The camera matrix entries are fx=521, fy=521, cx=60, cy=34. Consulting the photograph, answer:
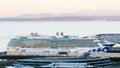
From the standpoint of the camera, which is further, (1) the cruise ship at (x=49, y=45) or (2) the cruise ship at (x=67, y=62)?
(1) the cruise ship at (x=49, y=45)

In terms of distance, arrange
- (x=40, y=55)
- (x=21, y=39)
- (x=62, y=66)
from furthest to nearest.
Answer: (x=21, y=39), (x=40, y=55), (x=62, y=66)

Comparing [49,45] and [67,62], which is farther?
[49,45]

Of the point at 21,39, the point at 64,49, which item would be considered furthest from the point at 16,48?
the point at 64,49

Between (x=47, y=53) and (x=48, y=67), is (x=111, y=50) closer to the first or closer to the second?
(x=47, y=53)

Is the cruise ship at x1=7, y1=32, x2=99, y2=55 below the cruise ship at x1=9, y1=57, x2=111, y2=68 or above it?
above

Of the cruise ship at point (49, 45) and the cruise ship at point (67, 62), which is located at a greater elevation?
Answer: the cruise ship at point (49, 45)

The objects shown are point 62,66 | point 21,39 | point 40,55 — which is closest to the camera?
point 62,66

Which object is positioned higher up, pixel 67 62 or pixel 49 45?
pixel 49 45

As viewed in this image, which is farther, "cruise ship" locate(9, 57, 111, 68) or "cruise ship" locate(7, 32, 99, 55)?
"cruise ship" locate(7, 32, 99, 55)
